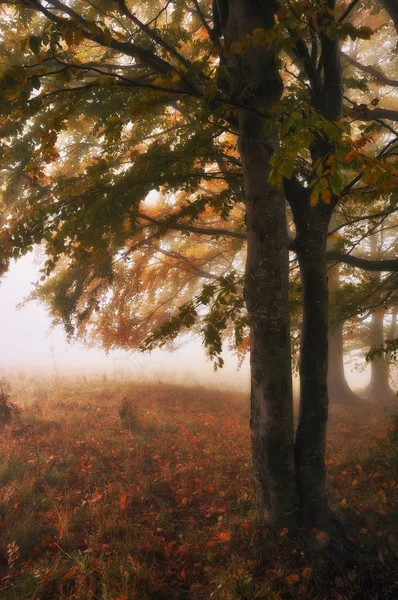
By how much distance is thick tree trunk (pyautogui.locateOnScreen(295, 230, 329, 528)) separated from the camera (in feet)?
14.1

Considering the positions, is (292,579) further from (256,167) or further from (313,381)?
(256,167)

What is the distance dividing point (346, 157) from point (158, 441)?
728 cm

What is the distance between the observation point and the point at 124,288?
1035 centimetres

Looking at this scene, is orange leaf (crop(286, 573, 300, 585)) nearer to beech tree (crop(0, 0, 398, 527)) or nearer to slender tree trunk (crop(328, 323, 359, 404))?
beech tree (crop(0, 0, 398, 527))

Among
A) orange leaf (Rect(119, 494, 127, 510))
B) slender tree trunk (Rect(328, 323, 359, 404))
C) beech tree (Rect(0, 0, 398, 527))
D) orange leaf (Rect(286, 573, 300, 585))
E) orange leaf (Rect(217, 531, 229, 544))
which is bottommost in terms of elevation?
orange leaf (Rect(286, 573, 300, 585))

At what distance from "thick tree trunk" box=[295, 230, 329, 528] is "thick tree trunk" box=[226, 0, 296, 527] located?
0.26 m

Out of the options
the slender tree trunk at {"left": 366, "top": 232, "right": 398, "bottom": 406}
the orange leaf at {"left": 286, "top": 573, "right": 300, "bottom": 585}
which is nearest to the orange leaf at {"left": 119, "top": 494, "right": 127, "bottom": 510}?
the orange leaf at {"left": 286, "top": 573, "right": 300, "bottom": 585}

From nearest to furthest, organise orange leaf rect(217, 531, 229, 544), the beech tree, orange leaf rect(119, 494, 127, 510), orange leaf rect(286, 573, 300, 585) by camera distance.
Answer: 1. the beech tree
2. orange leaf rect(286, 573, 300, 585)
3. orange leaf rect(217, 531, 229, 544)
4. orange leaf rect(119, 494, 127, 510)

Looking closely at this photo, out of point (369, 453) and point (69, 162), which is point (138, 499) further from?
point (69, 162)

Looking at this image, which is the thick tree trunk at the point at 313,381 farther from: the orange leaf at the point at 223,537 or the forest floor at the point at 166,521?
the orange leaf at the point at 223,537

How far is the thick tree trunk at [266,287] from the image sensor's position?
12.6 feet

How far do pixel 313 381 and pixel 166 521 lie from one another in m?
2.73

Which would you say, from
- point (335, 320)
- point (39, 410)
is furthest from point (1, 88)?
point (39, 410)

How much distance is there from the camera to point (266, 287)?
13.3 ft
